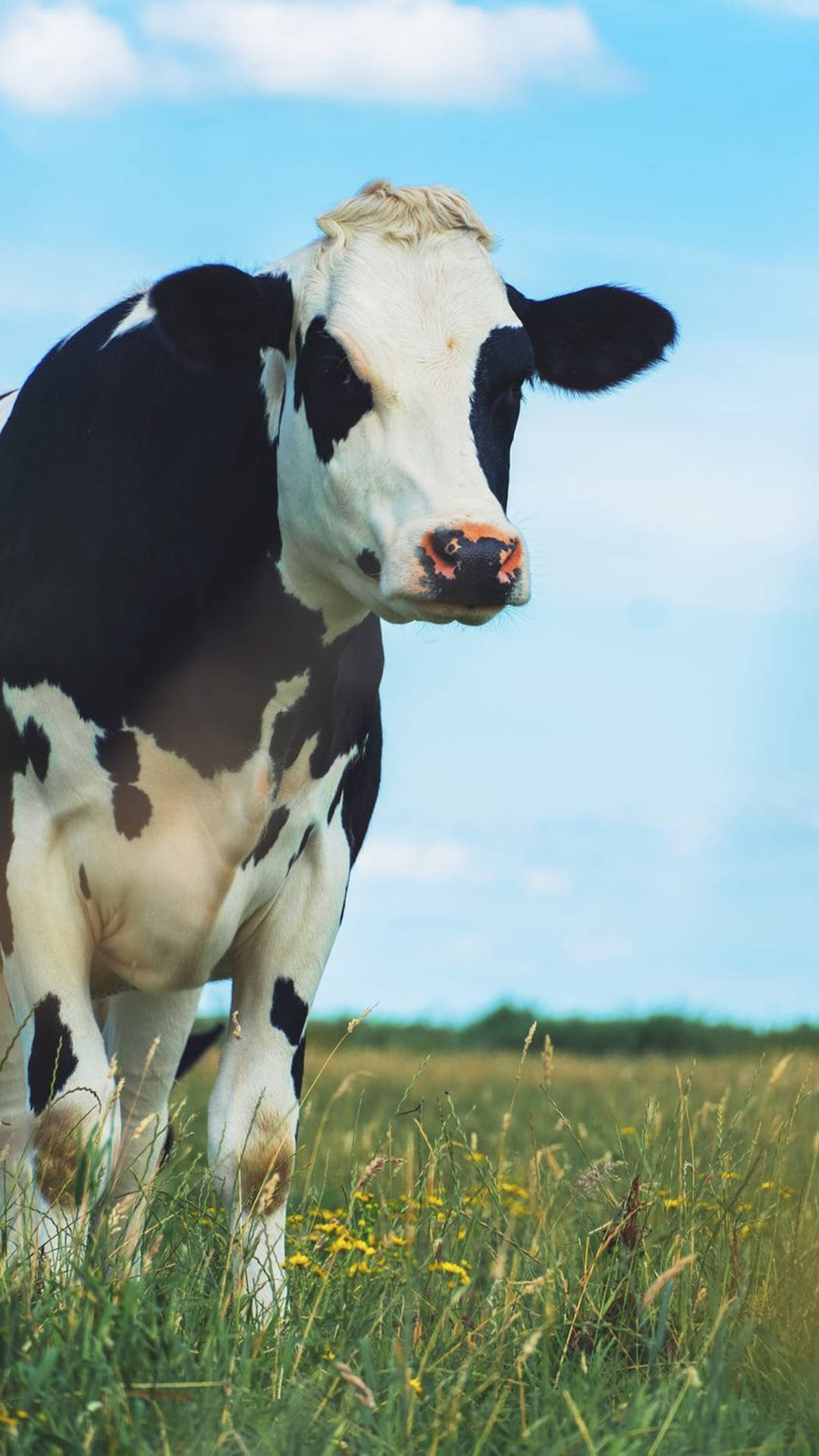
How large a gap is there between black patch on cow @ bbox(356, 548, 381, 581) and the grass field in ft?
4.35

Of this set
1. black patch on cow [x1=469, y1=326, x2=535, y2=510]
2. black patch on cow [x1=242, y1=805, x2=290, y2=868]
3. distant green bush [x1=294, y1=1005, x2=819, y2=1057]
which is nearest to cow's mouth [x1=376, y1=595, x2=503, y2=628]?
black patch on cow [x1=469, y1=326, x2=535, y2=510]

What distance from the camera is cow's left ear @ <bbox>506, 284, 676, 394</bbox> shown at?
5453mm

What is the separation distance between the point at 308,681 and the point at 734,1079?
27.5 feet

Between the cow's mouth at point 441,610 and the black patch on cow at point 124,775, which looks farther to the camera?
the black patch on cow at point 124,775

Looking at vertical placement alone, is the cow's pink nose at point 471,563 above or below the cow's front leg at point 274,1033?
above

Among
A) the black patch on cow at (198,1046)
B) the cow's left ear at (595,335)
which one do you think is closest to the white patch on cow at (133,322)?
the cow's left ear at (595,335)

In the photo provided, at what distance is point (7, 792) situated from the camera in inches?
208

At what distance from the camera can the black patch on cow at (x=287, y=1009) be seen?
5.47 meters

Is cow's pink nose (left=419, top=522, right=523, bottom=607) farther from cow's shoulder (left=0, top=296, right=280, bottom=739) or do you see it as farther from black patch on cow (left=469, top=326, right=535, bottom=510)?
cow's shoulder (left=0, top=296, right=280, bottom=739)

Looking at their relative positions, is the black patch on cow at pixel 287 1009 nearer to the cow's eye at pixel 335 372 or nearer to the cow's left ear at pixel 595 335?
the cow's eye at pixel 335 372

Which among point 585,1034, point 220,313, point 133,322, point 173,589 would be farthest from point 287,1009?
point 585,1034

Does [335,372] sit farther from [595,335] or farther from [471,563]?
[595,335]

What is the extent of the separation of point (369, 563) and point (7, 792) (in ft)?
4.82

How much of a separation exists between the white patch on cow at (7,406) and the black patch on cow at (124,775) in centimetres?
153
